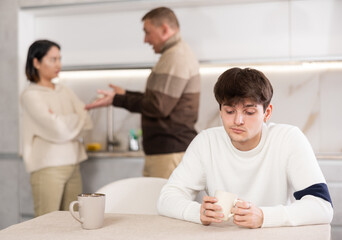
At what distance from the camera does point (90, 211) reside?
127cm

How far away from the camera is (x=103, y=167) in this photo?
338 cm

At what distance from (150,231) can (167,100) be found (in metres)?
1.33

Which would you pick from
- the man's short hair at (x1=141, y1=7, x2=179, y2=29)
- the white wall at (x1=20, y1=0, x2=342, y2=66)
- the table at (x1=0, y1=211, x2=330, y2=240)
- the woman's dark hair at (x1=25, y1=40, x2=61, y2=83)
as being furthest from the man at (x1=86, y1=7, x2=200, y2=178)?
the table at (x1=0, y1=211, x2=330, y2=240)

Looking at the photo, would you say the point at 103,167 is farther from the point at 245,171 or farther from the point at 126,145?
the point at 245,171

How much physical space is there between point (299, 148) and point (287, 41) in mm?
1975

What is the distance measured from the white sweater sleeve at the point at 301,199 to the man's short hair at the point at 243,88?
178 mm

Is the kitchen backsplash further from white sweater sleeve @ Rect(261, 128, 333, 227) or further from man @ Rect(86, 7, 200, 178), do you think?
white sweater sleeve @ Rect(261, 128, 333, 227)

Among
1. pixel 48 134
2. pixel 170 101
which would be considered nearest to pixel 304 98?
pixel 170 101

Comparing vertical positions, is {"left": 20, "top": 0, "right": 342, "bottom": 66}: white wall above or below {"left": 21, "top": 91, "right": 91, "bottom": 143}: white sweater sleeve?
above

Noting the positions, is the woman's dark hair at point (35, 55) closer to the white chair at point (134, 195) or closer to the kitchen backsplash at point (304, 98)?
the kitchen backsplash at point (304, 98)

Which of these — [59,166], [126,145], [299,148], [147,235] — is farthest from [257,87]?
[126,145]

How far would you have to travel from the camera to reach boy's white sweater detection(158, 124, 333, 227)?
58.9 inches

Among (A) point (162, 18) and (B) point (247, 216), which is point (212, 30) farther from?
(B) point (247, 216)

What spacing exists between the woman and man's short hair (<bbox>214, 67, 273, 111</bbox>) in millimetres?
1513
